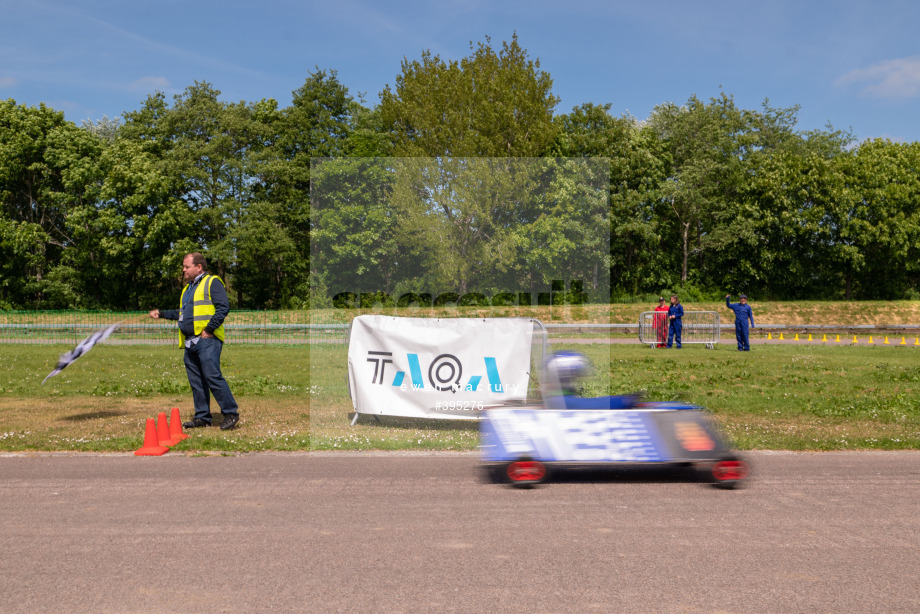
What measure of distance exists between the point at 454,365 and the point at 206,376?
10.6ft

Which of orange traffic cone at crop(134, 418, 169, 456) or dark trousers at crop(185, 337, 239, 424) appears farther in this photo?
dark trousers at crop(185, 337, 239, 424)

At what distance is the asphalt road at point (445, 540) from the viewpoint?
4227 millimetres

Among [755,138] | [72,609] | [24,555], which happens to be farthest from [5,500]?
[755,138]

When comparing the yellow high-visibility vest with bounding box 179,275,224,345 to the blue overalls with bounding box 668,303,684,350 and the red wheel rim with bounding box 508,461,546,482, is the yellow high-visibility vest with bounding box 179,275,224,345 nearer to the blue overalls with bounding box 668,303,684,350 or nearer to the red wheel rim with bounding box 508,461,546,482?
the red wheel rim with bounding box 508,461,546,482

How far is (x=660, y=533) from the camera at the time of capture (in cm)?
543

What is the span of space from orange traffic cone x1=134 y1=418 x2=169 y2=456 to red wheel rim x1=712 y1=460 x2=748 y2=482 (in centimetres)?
586

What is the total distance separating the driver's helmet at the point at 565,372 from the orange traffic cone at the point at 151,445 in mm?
4424

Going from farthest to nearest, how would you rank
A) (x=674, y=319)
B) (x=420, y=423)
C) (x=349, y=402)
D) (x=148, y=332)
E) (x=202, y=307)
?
(x=148, y=332) → (x=674, y=319) → (x=349, y=402) → (x=420, y=423) → (x=202, y=307)

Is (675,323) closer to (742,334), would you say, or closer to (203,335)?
(742,334)

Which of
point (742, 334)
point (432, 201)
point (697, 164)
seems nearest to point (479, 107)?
point (432, 201)

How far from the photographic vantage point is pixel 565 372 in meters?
7.21

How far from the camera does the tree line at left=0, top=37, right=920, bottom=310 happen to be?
48.2 metres

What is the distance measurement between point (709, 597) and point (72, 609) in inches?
137

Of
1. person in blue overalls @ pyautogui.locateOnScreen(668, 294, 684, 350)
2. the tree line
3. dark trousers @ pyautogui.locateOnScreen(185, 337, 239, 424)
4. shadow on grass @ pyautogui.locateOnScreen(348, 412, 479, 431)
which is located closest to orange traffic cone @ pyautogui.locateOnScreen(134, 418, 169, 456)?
dark trousers @ pyautogui.locateOnScreen(185, 337, 239, 424)
